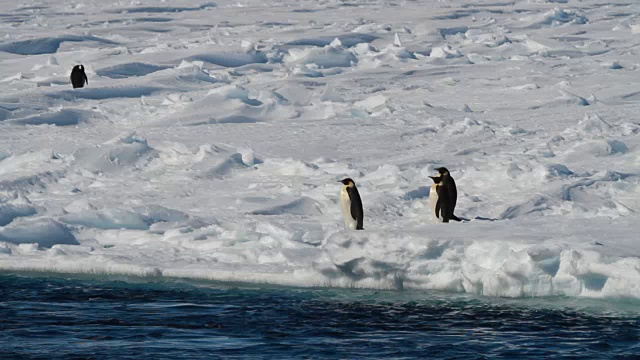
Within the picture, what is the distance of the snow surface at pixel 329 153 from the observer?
7570 mm

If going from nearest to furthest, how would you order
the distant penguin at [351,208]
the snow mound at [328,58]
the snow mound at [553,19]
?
the distant penguin at [351,208] < the snow mound at [328,58] < the snow mound at [553,19]

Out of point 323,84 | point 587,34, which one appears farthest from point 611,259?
point 587,34

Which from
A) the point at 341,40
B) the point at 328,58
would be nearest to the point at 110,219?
the point at 328,58

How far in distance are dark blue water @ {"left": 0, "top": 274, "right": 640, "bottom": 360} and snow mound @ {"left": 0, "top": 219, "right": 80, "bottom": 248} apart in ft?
4.02

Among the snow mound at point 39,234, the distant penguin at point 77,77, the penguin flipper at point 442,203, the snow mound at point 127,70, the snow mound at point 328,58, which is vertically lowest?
the snow mound at point 39,234

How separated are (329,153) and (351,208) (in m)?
3.09

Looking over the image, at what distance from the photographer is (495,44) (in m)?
20.7

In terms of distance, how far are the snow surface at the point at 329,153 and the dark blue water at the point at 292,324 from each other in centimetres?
27

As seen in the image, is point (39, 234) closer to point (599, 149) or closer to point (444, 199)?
point (444, 199)

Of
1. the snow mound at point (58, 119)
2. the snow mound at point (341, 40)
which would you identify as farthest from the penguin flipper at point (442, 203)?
the snow mound at point (341, 40)

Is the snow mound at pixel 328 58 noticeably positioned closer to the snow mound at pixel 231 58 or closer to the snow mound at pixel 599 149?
the snow mound at pixel 231 58

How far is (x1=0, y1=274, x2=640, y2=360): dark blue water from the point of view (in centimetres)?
596

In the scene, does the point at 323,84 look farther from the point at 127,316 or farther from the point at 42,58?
the point at 127,316

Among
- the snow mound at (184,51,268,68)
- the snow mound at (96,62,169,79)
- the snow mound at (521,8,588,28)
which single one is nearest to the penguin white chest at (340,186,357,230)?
the snow mound at (96,62,169,79)
